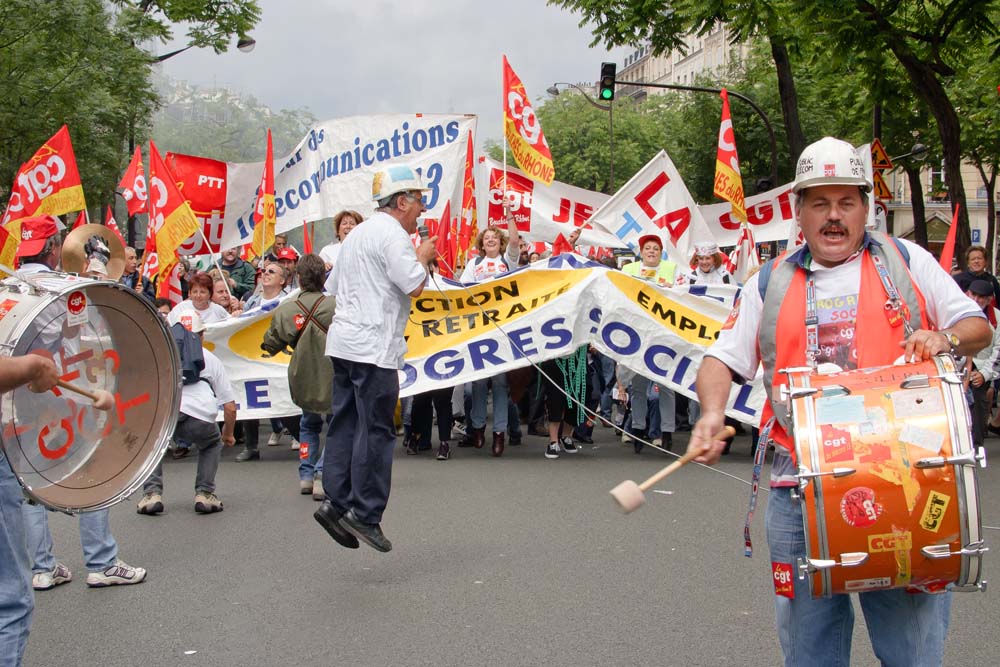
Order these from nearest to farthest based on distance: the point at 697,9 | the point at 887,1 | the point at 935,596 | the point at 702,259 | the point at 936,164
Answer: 1. the point at 935,596
2. the point at 702,259
3. the point at 887,1
4. the point at 697,9
5. the point at 936,164

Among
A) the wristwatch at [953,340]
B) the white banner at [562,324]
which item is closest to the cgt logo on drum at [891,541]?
the wristwatch at [953,340]

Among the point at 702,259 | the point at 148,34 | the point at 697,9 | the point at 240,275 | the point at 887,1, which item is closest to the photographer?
the point at 702,259

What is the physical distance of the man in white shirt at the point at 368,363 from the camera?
20.6 feet

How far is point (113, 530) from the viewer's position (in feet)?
24.1

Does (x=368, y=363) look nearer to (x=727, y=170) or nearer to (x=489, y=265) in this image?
(x=489, y=265)

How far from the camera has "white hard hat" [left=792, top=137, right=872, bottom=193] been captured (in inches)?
128

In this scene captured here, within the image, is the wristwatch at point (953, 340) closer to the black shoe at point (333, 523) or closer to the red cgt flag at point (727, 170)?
the black shoe at point (333, 523)

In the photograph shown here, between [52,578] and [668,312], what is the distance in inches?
224

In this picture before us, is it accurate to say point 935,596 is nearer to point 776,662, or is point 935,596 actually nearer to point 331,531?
point 776,662

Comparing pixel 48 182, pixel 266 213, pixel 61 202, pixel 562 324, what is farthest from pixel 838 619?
pixel 266 213

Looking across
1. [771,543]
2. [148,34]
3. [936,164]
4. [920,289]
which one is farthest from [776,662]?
Answer: [936,164]

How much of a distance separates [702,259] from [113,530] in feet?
21.8

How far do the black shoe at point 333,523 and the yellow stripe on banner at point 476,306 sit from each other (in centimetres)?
393

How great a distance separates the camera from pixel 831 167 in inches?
128
